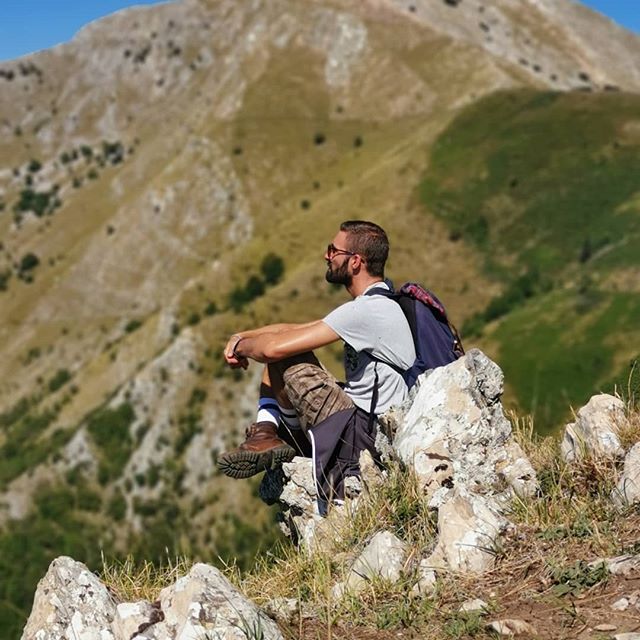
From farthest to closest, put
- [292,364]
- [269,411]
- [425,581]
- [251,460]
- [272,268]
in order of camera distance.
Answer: [272,268], [269,411], [292,364], [251,460], [425,581]

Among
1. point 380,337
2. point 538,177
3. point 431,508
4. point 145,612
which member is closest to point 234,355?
point 380,337

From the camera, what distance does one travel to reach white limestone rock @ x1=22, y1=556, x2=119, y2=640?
655 centimetres

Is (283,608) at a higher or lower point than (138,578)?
higher

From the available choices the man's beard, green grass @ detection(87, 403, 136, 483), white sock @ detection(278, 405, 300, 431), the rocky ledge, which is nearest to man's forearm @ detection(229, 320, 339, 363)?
the man's beard

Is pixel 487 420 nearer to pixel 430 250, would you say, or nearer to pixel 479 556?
pixel 479 556

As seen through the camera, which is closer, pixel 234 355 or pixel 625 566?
pixel 625 566

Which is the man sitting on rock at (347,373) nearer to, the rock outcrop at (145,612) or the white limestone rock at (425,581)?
the white limestone rock at (425,581)

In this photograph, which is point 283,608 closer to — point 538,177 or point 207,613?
point 207,613

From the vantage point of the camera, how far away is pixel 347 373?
9.79m

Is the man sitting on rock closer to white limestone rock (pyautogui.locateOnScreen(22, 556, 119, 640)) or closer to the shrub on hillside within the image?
white limestone rock (pyautogui.locateOnScreen(22, 556, 119, 640))

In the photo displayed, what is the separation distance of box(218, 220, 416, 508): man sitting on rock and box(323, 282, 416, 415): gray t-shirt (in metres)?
0.01

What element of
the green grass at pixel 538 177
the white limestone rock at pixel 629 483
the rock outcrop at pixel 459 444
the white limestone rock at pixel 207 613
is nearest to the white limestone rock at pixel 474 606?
the rock outcrop at pixel 459 444

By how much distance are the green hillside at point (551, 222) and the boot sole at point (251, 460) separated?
31624 millimetres

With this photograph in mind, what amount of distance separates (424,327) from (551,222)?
229 ft
